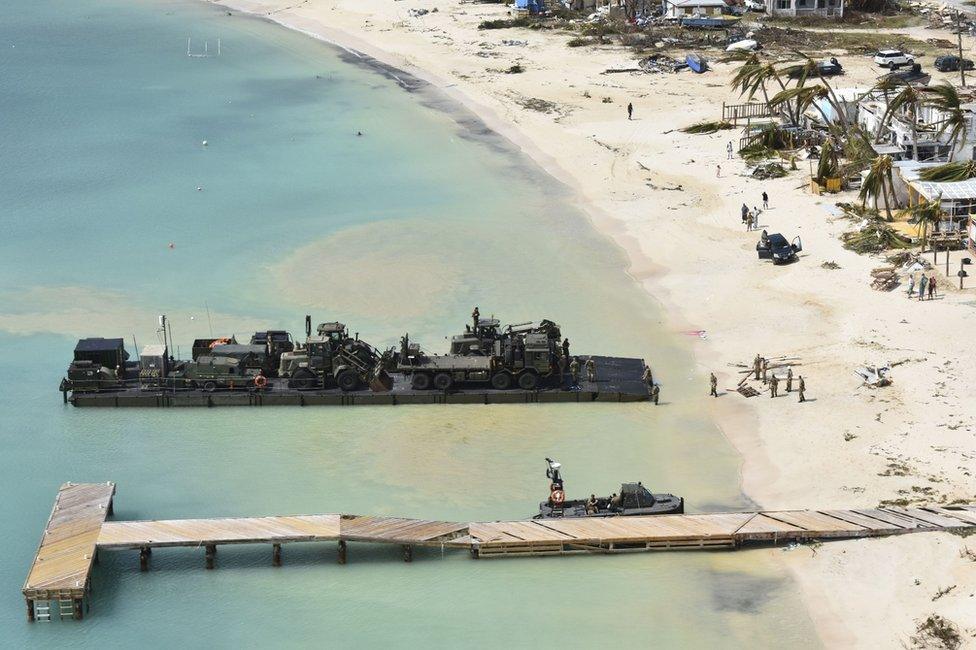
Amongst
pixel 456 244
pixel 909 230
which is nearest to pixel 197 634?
pixel 456 244

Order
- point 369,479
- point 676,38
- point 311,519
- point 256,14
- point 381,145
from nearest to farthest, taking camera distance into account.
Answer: point 311,519
point 369,479
point 381,145
point 676,38
point 256,14

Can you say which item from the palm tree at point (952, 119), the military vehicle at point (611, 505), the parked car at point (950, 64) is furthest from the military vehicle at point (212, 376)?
the parked car at point (950, 64)

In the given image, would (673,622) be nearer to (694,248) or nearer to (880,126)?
(694,248)

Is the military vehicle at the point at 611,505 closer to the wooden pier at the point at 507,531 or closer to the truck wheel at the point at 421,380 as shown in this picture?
the wooden pier at the point at 507,531

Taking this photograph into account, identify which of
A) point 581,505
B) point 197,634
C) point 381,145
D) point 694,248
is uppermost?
point 381,145

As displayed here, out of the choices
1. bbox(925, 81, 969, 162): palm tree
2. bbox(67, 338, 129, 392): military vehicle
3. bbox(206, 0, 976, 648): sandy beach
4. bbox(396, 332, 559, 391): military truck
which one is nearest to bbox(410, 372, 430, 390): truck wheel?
bbox(396, 332, 559, 391): military truck

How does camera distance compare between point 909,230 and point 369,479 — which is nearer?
point 369,479

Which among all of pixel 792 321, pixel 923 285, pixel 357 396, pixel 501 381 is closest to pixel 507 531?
pixel 501 381
